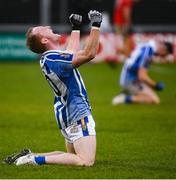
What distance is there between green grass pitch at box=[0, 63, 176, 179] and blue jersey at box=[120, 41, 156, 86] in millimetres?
650

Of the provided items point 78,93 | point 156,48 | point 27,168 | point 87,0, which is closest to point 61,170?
point 27,168

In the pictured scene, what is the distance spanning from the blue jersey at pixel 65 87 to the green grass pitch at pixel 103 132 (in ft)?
2.00

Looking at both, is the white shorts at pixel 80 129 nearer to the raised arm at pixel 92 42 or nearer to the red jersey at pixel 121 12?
the raised arm at pixel 92 42

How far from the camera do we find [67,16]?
97.5ft

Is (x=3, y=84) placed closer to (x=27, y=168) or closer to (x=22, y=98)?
(x=22, y=98)

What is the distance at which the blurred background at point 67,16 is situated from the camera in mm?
28922

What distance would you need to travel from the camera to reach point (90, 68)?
89.6 feet

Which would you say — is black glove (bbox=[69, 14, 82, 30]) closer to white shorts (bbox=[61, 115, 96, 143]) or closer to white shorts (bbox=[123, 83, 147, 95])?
white shorts (bbox=[61, 115, 96, 143])

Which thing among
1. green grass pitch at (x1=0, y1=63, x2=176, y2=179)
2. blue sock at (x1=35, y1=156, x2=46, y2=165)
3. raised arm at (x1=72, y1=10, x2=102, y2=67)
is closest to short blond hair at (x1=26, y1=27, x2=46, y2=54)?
raised arm at (x1=72, y1=10, x2=102, y2=67)

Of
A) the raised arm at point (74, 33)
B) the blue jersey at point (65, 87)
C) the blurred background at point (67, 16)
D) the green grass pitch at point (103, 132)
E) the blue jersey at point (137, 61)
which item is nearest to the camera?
the green grass pitch at point (103, 132)

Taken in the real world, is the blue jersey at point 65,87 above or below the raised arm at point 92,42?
below

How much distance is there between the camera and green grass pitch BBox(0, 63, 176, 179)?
904cm

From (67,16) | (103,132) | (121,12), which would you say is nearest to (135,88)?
(103,132)

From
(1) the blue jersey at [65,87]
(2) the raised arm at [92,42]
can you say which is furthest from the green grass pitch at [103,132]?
(2) the raised arm at [92,42]
